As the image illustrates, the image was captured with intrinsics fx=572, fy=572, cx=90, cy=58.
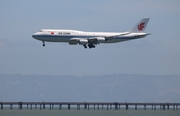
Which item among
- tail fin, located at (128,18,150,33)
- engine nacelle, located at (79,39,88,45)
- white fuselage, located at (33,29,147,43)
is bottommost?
engine nacelle, located at (79,39,88,45)

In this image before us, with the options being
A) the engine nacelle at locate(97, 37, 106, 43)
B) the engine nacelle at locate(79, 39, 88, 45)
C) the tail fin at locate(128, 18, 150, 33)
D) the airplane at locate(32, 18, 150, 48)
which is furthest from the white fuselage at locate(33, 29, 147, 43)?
the tail fin at locate(128, 18, 150, 33)

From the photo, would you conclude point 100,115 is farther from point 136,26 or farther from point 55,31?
point 55,31

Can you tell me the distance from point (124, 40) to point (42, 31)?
20.7 meters

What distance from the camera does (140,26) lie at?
15388cm

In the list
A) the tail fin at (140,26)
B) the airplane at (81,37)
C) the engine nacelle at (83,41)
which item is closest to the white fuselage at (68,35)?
the airplane at (81,37)

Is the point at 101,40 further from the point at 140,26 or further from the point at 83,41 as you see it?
the point at 140,26

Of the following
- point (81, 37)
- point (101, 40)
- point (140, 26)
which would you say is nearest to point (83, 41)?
point (81, 37)

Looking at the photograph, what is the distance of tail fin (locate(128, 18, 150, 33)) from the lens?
15275 cm

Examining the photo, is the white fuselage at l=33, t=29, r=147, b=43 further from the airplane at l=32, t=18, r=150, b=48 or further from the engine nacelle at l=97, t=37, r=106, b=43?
the engine nacelle at l=97, t=37, r=106, b=43

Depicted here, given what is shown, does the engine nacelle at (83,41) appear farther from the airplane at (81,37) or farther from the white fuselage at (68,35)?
the white fuselage at (68,35)

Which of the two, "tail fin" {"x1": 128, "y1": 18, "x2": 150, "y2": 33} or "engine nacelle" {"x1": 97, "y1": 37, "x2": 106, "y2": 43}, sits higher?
"tail fin" {"x1": 128, "y1": 18, "x2": 150, "y2": 33}

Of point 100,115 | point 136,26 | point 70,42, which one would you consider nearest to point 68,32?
point 70,42

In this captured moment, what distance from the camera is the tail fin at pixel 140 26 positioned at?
153 meters

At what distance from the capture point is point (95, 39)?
132 m
